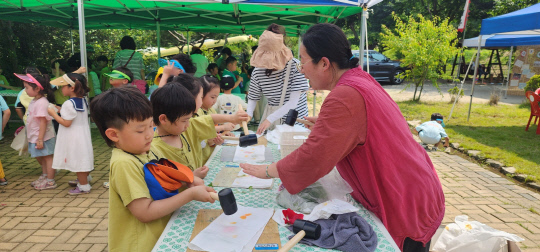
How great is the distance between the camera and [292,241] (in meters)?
1.26

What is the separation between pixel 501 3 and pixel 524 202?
56.8 feet

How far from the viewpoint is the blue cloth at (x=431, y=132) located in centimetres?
623

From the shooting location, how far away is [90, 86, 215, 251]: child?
1.43 meters

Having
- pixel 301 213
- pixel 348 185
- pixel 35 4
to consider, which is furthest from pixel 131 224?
pixel 35 4

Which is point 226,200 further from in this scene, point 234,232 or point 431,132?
point 431,132

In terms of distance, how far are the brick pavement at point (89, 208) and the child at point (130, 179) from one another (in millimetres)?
1824

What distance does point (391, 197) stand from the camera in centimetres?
147

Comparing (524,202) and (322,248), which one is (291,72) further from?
(524,202)

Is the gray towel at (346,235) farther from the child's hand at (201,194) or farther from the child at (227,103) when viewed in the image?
the child at (227,103)

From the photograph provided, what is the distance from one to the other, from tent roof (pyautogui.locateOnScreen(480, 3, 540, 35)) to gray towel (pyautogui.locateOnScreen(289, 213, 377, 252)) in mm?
6718

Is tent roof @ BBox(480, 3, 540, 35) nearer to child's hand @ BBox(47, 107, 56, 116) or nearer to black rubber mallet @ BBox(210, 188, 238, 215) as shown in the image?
black rubber mallet @ BBox(210, 188, 238, 215)

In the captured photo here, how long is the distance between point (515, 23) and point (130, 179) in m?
7.65

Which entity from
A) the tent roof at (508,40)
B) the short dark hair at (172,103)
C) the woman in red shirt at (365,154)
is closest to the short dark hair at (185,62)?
the short dark hair at (172,103)

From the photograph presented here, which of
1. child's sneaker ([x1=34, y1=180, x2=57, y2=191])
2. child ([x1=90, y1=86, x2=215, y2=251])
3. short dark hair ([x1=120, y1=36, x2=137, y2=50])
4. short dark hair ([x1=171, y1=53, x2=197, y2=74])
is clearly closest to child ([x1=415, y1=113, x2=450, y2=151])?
short dark hair ([x1=171, y1=53, x2=197, y2=74])
